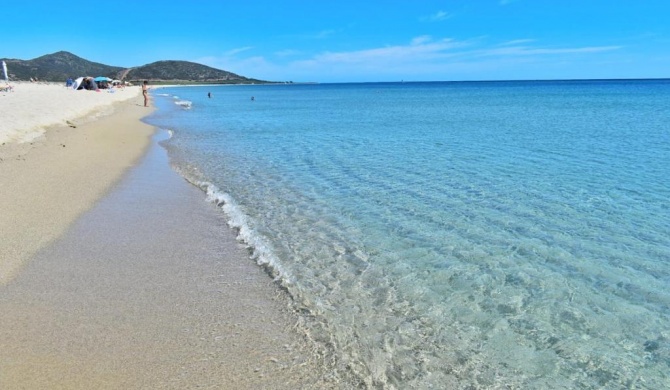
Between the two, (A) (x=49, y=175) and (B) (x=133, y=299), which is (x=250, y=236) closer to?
(B) (x=133, y=299)

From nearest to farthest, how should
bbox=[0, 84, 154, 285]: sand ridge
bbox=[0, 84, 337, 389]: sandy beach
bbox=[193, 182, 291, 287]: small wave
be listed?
1. bbox=[0, 84, 337, 389]: sandy beach
2. bbox=[193, 182, 291, 287]: small wave
3. bbox=[0, 84, 154, 285]: sand ridge

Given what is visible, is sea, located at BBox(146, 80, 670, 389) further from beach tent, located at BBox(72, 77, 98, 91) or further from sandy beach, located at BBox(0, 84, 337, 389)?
beach tent, located at BBox(72, 77, 98, 91)

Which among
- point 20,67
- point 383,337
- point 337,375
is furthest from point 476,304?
point 20,67

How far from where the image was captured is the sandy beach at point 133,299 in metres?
4.00

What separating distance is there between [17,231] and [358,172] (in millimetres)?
8552

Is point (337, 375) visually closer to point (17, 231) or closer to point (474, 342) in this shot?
point (474, 342)

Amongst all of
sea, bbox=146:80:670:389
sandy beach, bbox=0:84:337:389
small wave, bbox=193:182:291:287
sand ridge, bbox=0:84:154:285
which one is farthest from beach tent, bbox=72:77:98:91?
small wave, bbox=193:182:291:287

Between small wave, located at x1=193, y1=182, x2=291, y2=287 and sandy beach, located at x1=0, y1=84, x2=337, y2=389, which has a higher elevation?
sandy beach, located at x1=0, y1=84, x2=337, y2=389

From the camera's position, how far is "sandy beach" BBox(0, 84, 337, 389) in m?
4.00

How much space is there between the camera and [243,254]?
23.2ft

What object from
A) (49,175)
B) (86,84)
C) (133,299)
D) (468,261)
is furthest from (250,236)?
(86,84)

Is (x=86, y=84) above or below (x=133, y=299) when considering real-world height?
below

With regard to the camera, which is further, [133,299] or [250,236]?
[250,236]

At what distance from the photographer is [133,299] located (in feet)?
17.6
